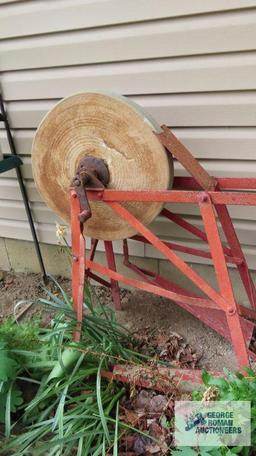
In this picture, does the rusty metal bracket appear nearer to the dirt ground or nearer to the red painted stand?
the red painted stand

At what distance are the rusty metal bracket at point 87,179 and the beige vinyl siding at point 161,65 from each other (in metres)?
0.54

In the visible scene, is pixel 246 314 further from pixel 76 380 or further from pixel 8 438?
pixel 8 438

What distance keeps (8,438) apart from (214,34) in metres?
1.98

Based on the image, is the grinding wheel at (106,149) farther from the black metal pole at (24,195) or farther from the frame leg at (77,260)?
the black metal pole at (24,195)

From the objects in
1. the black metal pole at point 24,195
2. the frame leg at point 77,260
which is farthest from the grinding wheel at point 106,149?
the black metal pole at point 24,195

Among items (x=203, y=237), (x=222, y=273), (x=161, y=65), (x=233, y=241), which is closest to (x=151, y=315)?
(x=203, y=237)

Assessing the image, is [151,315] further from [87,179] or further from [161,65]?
[161,65]

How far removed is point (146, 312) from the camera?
2348 mm

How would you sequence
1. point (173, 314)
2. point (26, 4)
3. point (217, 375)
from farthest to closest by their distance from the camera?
point (173, 314) < point (26, 4) < point (217, 375)

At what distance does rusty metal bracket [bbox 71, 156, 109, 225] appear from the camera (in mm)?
1569

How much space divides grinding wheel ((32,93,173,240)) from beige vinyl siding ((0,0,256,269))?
47 centimetres

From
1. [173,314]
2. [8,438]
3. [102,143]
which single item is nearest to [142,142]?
[102,143]

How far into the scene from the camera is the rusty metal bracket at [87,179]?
157 centimetres

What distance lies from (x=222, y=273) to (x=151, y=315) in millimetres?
919
